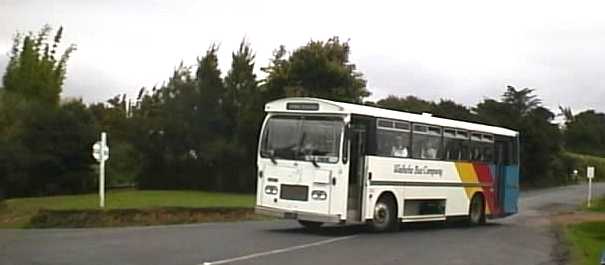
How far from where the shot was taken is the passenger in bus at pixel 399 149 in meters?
24.9

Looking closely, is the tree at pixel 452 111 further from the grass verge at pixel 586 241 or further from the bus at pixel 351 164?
the bus at pixel 351 164

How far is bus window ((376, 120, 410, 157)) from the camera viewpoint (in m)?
24.2

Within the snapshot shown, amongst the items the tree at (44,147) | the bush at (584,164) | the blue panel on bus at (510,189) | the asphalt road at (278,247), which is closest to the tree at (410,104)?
the bush at (584,164)

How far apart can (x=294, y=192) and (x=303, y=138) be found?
4.23 feet

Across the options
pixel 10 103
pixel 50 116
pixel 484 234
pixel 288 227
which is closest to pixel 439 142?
pixel 484 234

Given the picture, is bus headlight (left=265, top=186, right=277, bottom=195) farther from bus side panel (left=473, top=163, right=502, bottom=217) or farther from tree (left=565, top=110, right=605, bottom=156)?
tree (left=565, top=110, right=605, bottom=156)

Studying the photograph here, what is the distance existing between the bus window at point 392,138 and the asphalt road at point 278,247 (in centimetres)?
207

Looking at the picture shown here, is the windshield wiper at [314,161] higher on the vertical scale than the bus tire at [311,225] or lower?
Answer: higher

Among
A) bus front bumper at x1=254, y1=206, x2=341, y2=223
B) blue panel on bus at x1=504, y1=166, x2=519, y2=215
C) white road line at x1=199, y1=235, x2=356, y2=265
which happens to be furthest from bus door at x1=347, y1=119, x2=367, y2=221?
blue panel on bus at x1=504, y1=166, x2=519, y2=215

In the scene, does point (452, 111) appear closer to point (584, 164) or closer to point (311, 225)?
point (584, 164)

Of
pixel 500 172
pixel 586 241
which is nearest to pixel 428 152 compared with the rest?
pixel 586 241

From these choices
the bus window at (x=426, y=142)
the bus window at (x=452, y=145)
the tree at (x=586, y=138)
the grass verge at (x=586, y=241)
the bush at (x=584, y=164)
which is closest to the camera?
the grass verge at (x=586, y=241)

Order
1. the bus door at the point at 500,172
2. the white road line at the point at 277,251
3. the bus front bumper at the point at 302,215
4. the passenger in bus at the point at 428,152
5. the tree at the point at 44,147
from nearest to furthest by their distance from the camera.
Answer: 1. the white road line at the point at 277,251
2. the bus front bumper at the point at 302,215
3. the passenger in bus at the point at 428,152
4. the bus door at the point at 500,172
5. the tree at the point at 44,147

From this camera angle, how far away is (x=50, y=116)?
150 ft
